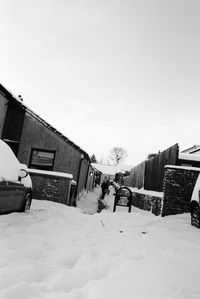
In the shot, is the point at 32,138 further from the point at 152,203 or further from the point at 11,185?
the point at 11,185

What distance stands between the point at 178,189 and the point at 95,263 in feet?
22.4

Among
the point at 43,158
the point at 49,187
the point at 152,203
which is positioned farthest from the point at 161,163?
the point at 43,158

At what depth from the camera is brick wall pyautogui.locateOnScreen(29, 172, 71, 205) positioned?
12273 mm

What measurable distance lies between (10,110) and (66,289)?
43.0 ft

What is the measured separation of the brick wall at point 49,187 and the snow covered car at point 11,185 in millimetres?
4397

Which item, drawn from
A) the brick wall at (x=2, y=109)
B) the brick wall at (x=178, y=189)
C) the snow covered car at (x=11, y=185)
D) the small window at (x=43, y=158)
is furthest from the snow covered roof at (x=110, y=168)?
the snow covered car at (x=11, y=185)

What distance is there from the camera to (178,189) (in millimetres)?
9859

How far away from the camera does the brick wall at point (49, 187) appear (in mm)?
12273

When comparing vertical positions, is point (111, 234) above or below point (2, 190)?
below

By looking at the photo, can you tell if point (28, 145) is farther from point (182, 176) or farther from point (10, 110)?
point (182, 176)

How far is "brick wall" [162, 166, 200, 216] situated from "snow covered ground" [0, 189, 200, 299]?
155 inches

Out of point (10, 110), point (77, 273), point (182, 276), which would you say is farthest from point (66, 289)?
point (10, 110)

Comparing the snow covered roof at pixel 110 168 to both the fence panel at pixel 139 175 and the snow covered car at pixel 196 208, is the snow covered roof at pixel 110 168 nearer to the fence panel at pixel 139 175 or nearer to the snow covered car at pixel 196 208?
the fence panel at pixel 139 175

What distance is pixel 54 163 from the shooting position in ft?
48.6
